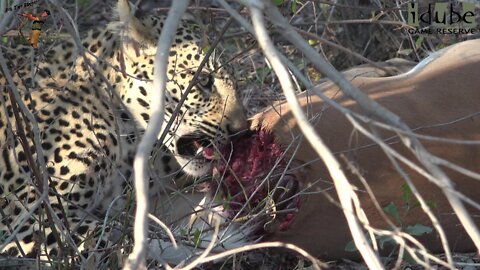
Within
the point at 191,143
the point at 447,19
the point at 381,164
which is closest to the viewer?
the point at 381,164

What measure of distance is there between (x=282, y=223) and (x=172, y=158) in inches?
38.5

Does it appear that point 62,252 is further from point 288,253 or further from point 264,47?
point 264,47

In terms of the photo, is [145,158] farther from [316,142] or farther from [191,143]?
[191,143]

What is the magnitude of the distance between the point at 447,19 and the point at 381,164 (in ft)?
5.32

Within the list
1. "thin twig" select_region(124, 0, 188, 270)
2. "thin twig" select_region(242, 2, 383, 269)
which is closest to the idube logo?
"thin twig" select_region(242, 2, 383, 269)

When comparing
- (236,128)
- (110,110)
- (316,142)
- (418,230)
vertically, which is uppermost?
(316,142)

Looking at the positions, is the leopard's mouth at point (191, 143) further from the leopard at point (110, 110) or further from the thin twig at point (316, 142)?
the thin twig at point (316, 142)

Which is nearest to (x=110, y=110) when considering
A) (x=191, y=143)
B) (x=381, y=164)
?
(x=191, y=143)

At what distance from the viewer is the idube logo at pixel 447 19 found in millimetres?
4809

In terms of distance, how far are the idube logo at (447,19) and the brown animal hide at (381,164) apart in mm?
856

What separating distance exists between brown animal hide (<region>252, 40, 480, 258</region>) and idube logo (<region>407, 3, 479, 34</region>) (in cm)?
86

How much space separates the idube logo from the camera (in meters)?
4.81

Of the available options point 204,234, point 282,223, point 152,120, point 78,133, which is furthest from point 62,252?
point 152,120

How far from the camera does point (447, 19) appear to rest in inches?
198
